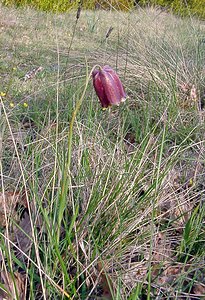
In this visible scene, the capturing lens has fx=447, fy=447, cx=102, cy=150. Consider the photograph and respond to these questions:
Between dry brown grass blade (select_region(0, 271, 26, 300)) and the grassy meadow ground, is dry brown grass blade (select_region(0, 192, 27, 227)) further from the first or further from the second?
dry brown grass blade (select_region(0, 271, 26, 300))

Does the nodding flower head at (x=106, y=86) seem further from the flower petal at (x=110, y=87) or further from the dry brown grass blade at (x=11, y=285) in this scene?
the dry brown grass blade at (x=11, y=285)

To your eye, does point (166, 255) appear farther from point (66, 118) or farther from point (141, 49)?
point (141, 49)

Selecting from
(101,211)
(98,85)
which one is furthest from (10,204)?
(98,85)

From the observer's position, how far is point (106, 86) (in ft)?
3.15

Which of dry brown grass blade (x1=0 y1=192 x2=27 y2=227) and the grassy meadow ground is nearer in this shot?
the grassy meadow ground

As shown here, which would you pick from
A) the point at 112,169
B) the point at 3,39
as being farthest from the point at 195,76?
the point at 3,39

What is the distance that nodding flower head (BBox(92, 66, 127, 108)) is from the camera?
37.9 inches

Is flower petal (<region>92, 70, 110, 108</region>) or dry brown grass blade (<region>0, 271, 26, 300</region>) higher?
flower petal (<region>92, 70, 110, 108</region>)

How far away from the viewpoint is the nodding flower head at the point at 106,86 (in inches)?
37.9

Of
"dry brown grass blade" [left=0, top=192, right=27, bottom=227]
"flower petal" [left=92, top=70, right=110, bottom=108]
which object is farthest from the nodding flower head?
"dry brown grass blade" [left=0, top=192, right=27, bottom=227]

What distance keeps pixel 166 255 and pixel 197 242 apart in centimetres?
10

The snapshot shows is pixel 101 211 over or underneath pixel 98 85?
underneath

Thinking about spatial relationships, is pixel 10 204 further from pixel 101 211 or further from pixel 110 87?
pixel 110 87

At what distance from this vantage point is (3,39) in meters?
4.21
